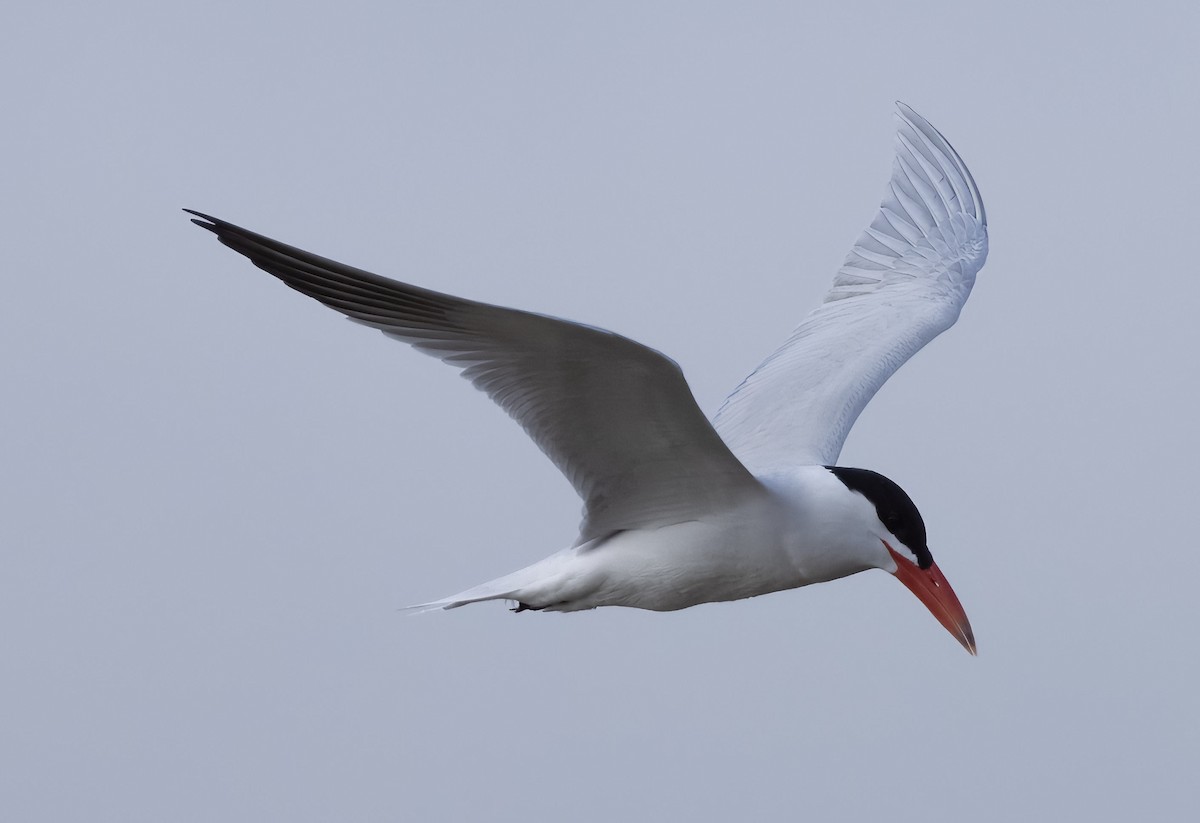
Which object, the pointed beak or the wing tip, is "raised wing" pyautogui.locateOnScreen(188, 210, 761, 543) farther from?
the wing tip

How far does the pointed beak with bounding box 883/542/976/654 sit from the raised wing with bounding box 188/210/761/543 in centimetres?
63

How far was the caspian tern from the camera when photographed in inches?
175

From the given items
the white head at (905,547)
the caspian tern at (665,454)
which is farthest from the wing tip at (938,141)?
the white head at (905,547)

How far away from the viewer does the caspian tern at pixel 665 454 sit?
446 centimetres

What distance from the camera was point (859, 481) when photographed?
5.32 metres

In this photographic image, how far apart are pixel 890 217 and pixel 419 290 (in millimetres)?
3997

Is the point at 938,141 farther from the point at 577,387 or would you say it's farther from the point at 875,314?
the point at 577,387

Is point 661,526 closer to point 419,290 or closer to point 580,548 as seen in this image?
point 580,548

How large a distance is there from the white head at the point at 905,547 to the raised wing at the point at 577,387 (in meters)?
0.40

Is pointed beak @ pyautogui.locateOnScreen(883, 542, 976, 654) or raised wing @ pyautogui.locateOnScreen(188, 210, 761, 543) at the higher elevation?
raised wing @ pyautogui.locateOnScreen(188, 210, 761, 543)

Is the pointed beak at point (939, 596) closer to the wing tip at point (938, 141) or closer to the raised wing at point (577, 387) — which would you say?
the raised wing at point (577, 387)

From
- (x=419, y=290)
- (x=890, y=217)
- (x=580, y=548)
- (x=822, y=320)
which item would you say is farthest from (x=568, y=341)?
(x=890, y=217)

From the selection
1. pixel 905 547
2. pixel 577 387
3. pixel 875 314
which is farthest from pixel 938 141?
pixel 577 387

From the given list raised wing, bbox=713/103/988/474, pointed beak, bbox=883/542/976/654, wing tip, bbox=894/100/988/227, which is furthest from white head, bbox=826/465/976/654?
wing tip, bbox=894/100/988/227
